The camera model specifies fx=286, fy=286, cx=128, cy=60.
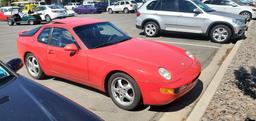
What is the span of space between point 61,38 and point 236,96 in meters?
3.48

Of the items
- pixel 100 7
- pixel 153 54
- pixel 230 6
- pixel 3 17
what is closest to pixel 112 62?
pixel 153 54

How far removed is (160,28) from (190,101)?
7.31 meters

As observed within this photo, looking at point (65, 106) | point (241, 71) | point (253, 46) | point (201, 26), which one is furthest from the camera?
point (201, 26)

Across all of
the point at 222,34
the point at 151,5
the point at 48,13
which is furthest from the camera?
the point at 48,13

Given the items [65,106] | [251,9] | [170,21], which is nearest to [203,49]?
[170,21]

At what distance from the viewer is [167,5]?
11.8 metres

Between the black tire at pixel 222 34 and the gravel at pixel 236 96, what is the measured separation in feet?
10.7

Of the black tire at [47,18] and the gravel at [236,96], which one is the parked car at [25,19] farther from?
the gravel at [236,96]

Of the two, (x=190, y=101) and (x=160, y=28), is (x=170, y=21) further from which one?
(x=190, y=101)

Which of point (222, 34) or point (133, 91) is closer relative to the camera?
point (133, 91)

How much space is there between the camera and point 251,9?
1681 centimetres

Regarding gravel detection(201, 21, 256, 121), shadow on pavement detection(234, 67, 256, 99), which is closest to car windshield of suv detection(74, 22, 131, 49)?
gravel detection(201, 21, 256, 121)

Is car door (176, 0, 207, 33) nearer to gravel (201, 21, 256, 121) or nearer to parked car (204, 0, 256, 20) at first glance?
gravel (201, 21, 256, 121)

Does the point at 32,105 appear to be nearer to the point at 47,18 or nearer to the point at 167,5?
the point at 167,5
